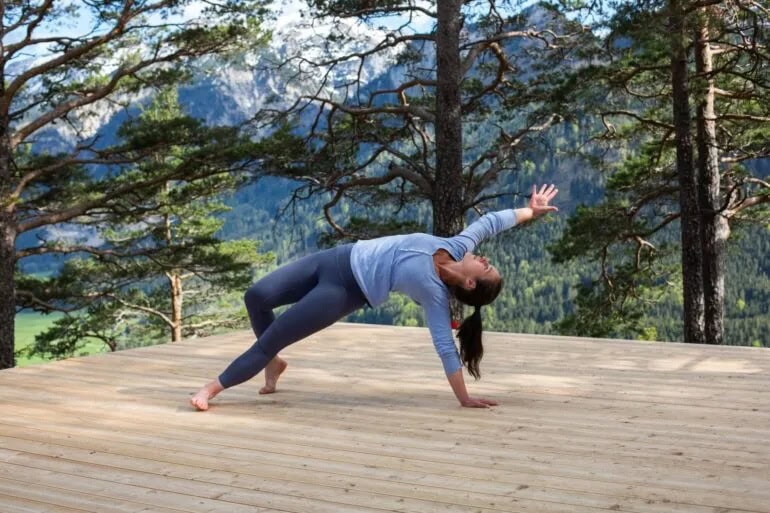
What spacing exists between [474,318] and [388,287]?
0.35m

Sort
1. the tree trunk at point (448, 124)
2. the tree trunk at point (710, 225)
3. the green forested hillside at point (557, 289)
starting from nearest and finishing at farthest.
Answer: the tree trunk at point (448, 124) → the tree trunk at point (710, 225) → the green forested hillside at point (557, 289)

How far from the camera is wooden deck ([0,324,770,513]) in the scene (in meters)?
2.16

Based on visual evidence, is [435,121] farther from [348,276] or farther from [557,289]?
[557,289]

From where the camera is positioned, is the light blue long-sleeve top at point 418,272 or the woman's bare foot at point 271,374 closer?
the light blue long-sleeve top at point 418,272

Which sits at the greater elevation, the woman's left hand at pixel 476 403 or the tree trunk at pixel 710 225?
the tree trunk at pixel 710 225

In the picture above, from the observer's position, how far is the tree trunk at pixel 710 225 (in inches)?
363

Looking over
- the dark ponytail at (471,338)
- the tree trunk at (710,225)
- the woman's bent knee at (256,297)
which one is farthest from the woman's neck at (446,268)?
the tree trunk at (710,225)

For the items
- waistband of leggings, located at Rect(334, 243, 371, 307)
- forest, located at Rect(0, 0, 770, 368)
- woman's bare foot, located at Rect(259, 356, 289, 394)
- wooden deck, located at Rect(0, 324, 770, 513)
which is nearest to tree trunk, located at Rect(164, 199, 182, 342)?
forest, located at Rect(0, 0, 770, 368)

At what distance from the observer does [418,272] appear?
3.12 meters

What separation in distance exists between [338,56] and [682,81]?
4116 mm

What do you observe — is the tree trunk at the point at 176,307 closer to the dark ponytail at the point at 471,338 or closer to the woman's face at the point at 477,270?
the dark ponytail at the point at 471,338

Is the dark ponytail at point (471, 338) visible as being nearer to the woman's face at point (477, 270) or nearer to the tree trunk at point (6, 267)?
the woman's face at point (477, 270)

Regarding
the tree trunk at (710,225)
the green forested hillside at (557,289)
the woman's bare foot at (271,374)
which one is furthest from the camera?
the green forested hillside at (557,289)

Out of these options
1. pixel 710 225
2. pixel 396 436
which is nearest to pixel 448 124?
pixel 710 225
